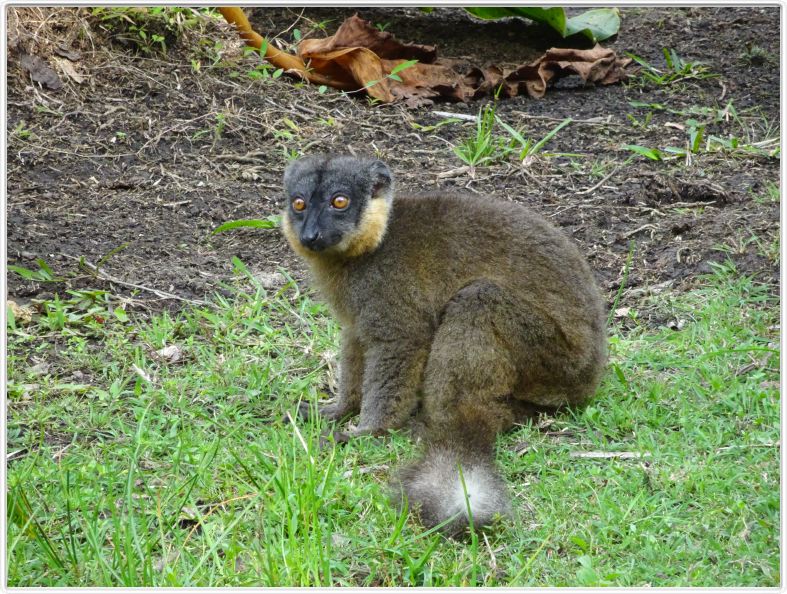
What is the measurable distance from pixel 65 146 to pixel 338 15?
4113 mm

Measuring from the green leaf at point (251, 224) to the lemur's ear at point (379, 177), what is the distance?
209 centimetres

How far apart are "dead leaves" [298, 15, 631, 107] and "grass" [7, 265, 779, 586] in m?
4.05

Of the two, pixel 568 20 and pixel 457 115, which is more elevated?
pixel 568 20

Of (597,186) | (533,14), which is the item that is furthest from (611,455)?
(533,14)

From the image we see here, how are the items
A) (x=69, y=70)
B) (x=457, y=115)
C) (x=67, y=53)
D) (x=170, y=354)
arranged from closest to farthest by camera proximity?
(x=170, y=354) < (x=69, y=70) < (x=67, y=53) < (x=457, y=115)

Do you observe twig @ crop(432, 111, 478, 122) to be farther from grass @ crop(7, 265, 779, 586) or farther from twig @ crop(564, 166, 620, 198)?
grass @ crop(7, 265, 779, 586)

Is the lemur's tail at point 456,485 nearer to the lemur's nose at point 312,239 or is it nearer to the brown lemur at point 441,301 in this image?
the brown lemur at point 441,301

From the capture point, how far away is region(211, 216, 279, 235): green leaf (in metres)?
7.47

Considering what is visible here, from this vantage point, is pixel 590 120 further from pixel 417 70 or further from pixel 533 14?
pixel 417 70

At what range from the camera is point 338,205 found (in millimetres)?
5340

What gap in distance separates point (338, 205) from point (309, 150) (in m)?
3.67

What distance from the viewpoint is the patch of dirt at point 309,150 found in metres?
7.18

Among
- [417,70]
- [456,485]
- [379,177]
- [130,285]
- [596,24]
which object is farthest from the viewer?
[596,24]

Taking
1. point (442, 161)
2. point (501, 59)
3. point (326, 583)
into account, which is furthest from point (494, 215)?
point (501, 59)
